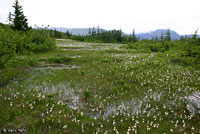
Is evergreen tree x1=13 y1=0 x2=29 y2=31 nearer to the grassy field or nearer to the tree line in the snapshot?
the tree line

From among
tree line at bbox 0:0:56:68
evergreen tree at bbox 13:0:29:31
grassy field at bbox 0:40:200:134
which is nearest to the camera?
grassy field at bbox 0:40:200:134

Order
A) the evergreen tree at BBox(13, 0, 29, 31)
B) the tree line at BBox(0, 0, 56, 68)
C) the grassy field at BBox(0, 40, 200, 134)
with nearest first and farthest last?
the grassy field at BBox(0, 40, 200, 134)
the tree line at BBox(0, 0, 56, 68)
the evergreen tree at BBox(13, 0, 29, 31)

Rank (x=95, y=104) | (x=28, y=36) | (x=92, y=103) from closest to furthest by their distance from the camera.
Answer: (x=95, y=104) < (x=92, y=103) < (x=28, y=36)

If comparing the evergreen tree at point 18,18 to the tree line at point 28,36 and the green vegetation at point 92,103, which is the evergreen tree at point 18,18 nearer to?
the tree line at point 28,36

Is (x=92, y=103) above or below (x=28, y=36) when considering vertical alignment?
below

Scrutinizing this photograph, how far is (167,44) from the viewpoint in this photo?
1193 inches

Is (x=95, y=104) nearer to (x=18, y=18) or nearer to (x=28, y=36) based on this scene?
(x=28, y=36)

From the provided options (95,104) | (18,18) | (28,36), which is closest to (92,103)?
(95,104)

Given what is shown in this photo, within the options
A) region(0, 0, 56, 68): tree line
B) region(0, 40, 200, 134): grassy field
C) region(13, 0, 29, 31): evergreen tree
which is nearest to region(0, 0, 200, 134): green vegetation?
region(0, 40, 200, 134): grassy field

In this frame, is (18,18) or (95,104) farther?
(18,18)

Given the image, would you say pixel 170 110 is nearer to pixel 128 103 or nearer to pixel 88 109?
pixel 128 103

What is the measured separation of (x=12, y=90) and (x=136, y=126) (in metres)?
7.47

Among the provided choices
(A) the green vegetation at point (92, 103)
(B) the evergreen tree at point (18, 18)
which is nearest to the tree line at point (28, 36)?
(B) the evergreen tree at point (18, 18)

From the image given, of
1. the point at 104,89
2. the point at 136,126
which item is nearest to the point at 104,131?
the point at 136,126
